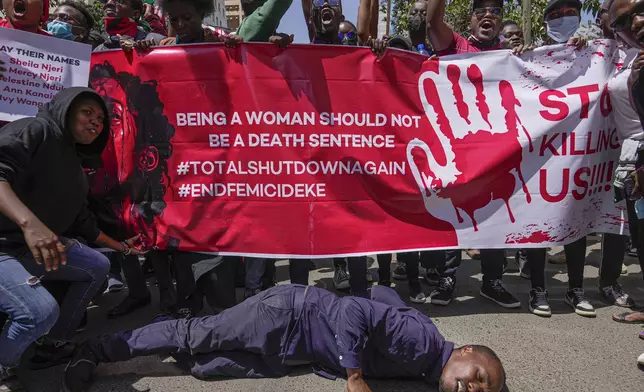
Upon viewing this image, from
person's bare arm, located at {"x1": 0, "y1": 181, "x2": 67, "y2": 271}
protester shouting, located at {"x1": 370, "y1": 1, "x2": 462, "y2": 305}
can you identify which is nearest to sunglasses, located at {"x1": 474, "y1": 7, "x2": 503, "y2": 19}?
protester shouting, located at {"x1": 370, "y1": 1, "x2": 462, "y2": 305}

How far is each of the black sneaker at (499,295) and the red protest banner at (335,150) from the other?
0.41 m

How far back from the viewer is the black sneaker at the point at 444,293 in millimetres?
3611

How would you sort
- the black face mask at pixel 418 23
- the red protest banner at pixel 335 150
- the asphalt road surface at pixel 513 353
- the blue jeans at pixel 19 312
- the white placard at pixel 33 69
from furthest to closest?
the black face mask at pixel 418 23
the red protest banner at pixel 335 150
the white placard at pixel 33 69
the asphalt road surface at pixel 513 353
the blue jeans at pixel 19 312

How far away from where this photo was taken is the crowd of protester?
7.69 feet

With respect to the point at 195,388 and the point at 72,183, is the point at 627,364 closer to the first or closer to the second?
the point at 195,388

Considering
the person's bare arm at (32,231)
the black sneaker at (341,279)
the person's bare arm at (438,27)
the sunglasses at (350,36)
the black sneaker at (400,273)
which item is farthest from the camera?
the sunglasses at (350,36)

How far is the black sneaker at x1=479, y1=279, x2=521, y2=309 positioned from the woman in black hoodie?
8.98 feet

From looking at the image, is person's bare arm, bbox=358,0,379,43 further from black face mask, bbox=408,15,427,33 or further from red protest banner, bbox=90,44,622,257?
black face mask, bbox=408,15,427,33

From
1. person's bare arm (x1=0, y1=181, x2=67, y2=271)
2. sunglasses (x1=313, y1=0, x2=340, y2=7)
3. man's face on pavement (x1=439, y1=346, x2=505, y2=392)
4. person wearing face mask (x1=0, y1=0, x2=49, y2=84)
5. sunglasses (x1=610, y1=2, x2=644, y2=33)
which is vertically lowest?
man's face on pavement (x1=439, y1=346, x2=505, y2=392)

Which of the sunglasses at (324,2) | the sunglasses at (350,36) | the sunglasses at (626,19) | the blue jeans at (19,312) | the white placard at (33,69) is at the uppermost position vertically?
the sunglasses at (324,2)

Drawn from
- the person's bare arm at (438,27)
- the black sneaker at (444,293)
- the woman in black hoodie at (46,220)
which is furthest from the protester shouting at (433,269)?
the woman in black hoodie at (46,220)


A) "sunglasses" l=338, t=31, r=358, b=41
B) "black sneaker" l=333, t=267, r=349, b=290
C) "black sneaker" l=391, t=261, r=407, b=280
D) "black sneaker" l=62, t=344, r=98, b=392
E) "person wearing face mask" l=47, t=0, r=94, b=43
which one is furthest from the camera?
"sunglasses" l=338, t=31, r=358, b=41

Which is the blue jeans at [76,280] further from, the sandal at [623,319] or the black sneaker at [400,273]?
the sandal at [623,319]

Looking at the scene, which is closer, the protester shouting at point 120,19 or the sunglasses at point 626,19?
the sunglasses at point 626,19
